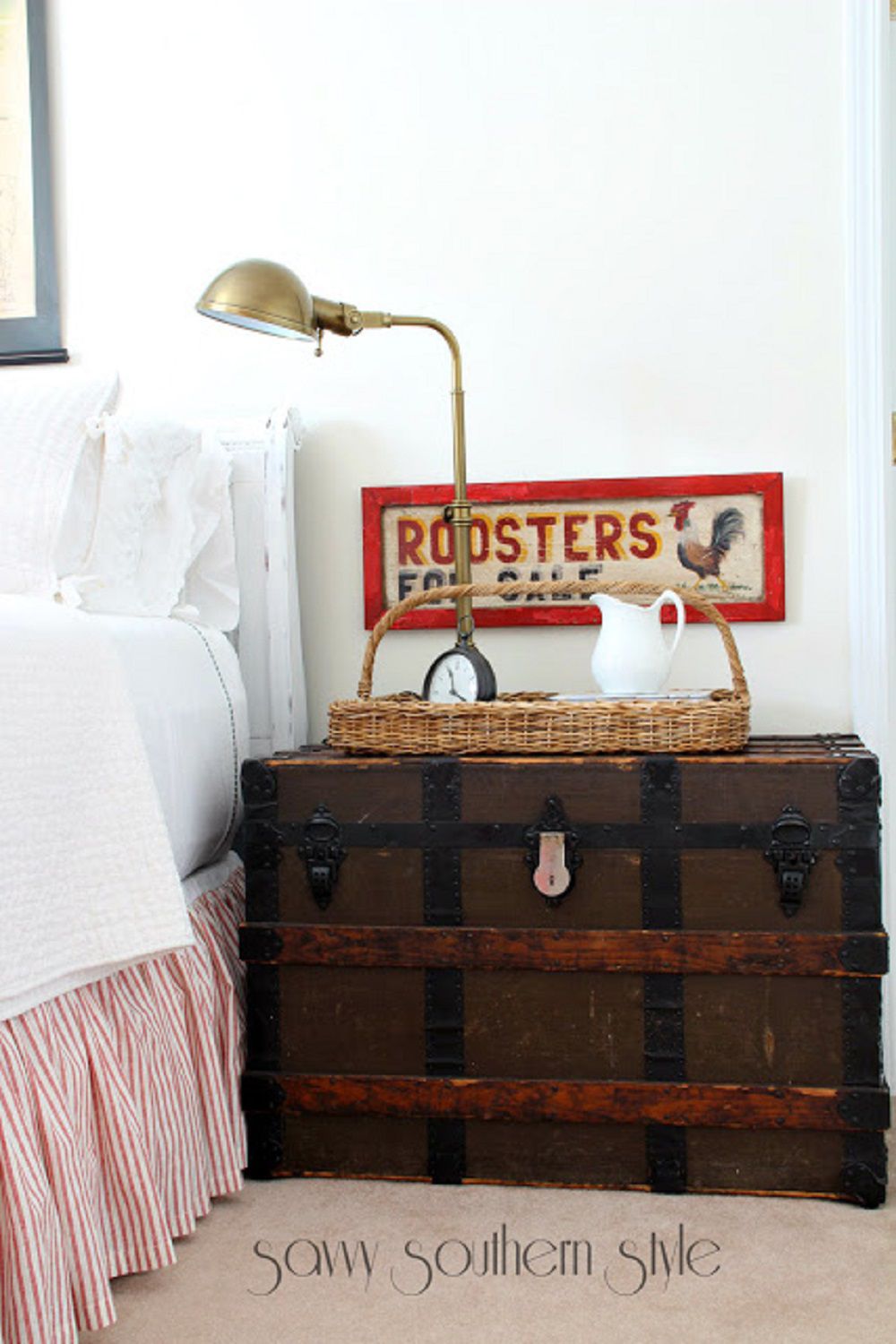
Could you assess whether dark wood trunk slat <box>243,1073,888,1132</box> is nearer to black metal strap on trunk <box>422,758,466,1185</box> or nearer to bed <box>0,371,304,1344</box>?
black metal strap on trunk <box>422,758,466,1185</box>

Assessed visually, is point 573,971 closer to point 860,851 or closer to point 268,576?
point 860,851

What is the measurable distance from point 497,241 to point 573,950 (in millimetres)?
1240

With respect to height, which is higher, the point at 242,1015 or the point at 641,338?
the point at 641,338

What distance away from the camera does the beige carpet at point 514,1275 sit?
1.41m

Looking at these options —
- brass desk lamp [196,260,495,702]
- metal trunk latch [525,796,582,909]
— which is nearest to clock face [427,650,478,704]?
brass desk lamp [196,260,495,702]

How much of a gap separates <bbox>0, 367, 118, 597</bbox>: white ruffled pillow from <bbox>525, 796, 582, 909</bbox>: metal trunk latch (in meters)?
0.73

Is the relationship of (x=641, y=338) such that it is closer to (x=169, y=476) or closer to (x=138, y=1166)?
(x=169, y=476)

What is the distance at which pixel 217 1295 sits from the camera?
59.4 inches

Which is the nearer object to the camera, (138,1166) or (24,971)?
(24,971)

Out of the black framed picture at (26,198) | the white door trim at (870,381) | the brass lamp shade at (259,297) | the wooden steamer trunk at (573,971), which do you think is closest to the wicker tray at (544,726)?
the wooden steamer trunk at (573,971)

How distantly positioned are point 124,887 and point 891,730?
51.3 inches

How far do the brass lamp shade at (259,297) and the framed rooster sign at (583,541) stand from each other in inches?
16.6

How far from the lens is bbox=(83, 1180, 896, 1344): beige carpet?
141cm

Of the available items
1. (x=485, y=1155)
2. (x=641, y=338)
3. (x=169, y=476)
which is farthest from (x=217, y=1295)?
(x=641, y=338)
